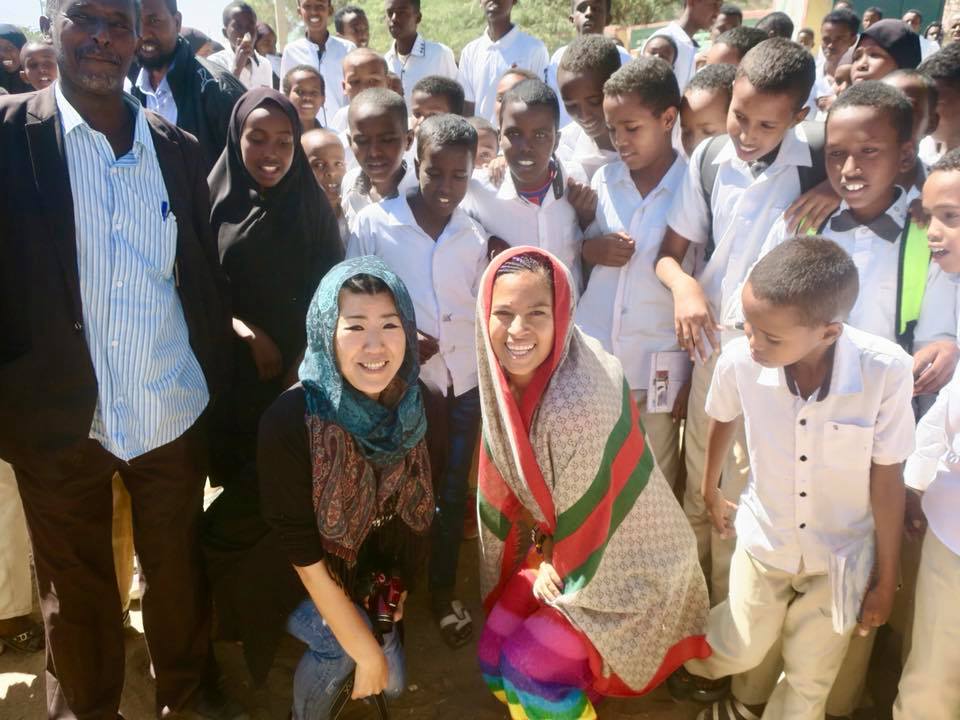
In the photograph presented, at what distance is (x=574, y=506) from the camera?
7.45 feet

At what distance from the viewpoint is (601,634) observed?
2230mm

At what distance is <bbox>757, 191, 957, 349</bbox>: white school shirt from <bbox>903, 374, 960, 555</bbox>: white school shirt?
11.9 inches

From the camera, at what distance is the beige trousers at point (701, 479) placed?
109 inches

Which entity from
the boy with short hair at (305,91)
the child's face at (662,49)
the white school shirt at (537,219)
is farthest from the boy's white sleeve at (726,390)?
the child's face at (662,49)

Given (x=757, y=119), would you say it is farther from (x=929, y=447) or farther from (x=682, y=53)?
(x=682, y=53)

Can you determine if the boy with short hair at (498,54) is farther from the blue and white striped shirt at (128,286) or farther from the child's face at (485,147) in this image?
the blue and white striped shirt at (128,286)

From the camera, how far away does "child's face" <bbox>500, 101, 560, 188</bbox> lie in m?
2.99

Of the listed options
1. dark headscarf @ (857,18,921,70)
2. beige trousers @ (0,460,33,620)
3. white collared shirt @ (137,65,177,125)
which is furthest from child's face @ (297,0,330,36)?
beige trousers @ (0,460,33,620)

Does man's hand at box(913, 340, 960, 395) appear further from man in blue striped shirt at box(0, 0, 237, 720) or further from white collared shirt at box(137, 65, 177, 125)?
white collared shirt at box(137, 65, 177, 125)

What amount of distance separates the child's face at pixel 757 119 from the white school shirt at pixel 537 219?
729mm

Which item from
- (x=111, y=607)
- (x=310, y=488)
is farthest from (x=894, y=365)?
(x=111, y=607)

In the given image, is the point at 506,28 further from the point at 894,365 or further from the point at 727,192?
the point at 894,365

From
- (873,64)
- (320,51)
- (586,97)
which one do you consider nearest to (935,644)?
(586,97)

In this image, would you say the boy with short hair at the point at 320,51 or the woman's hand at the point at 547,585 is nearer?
the woman's hand at the point at 547,585
